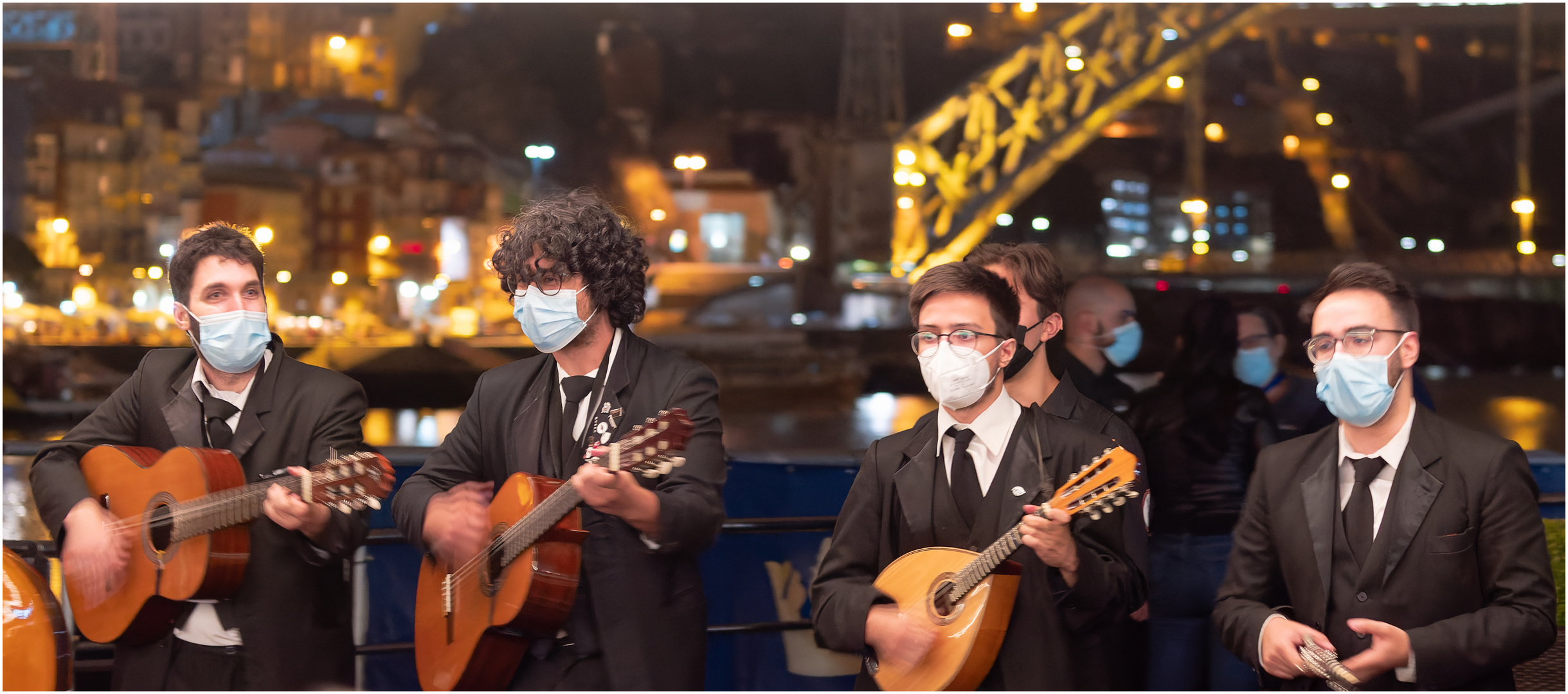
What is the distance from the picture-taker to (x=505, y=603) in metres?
2.66

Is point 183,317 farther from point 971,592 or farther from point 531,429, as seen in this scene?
point 971,592

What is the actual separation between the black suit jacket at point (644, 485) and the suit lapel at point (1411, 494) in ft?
4.98

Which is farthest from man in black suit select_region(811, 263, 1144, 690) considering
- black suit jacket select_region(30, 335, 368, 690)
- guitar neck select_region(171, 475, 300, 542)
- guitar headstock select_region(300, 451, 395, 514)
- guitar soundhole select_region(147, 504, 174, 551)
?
guitar soundhole select_region(147, 504, 174, 551)

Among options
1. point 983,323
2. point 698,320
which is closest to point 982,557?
point 983,323

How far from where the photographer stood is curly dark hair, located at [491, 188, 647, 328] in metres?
2.86

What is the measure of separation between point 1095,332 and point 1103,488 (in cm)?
207

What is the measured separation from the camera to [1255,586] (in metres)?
2.56

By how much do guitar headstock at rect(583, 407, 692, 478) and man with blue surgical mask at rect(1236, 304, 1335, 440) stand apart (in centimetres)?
236

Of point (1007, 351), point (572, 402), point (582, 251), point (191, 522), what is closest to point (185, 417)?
point (191, 522)

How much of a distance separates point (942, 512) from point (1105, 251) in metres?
10.4

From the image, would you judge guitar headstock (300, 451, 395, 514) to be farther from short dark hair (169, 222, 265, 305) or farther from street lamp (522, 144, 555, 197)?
street lamp (522, 144, 555, 197)

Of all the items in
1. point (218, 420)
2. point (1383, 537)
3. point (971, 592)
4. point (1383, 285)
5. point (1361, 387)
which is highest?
point (1383, 285)

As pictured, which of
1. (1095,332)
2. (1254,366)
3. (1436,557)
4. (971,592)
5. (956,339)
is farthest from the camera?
(1095,332)

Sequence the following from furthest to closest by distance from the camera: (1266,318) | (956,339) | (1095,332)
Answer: (1095,332), (1266,318), (956,339)
